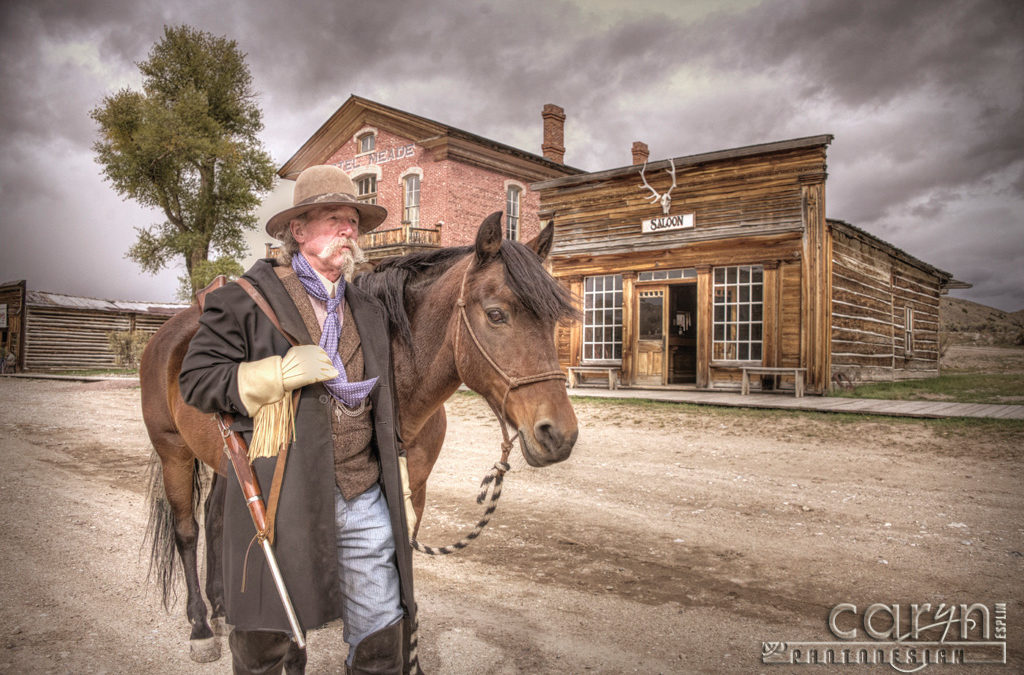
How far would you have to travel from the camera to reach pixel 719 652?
2.69 metres

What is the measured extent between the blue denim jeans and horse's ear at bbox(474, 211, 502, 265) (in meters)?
1.02

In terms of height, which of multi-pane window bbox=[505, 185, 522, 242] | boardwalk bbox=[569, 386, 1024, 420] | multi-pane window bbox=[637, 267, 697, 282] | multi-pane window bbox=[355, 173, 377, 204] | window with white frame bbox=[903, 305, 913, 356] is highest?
multi-pane window bbox=[355, 173, 377, 204]

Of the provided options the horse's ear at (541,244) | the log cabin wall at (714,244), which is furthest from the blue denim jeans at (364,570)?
the log cabin wall at (714,244)

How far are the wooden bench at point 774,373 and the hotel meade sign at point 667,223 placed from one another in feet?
12.5

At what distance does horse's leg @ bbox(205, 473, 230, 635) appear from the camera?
3.18m

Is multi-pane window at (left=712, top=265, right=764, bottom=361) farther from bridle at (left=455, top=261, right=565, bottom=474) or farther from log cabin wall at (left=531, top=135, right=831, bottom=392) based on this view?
bridle at (left=455, top=261, right=565, bottom=474)

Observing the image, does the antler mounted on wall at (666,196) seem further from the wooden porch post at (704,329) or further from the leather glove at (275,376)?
the leather glove at (275,376)

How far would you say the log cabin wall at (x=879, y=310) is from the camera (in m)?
13.5

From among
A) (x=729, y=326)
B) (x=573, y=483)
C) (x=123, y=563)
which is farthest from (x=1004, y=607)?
(x=729, y=326)

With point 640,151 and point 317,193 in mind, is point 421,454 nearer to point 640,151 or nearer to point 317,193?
point 317,193

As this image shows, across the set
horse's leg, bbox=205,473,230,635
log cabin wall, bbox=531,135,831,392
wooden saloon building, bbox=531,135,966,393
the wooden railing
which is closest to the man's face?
horse's leg, bbox=205,473,230,635

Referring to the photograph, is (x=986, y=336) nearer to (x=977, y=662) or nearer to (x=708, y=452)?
(x=708, y=452)

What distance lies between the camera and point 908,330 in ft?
59.5

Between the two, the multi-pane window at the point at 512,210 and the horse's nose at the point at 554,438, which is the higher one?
the multi-pane window at the point at 512,210
